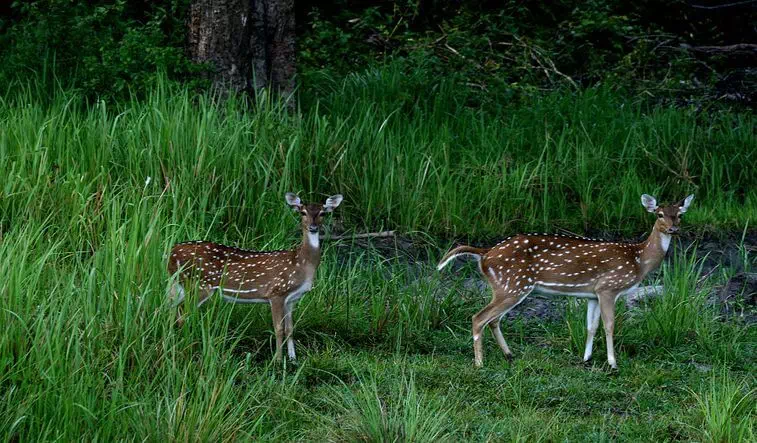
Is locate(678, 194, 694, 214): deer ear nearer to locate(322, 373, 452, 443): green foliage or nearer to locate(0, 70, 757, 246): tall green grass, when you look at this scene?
locate(0, 70, 757, 246): tall green grass

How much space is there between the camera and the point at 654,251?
9.02 m

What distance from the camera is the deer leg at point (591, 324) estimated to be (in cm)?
861

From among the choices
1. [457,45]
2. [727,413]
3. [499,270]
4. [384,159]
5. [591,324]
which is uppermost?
[727,413]

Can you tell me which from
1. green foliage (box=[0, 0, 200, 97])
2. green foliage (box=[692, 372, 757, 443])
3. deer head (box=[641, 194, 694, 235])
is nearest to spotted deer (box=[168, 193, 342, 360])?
deer head (box=[641, 194, 694, 235])

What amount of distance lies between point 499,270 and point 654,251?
1096mm

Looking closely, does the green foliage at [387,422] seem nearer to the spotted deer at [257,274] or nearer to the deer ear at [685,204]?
the spotted deer at [257,274]

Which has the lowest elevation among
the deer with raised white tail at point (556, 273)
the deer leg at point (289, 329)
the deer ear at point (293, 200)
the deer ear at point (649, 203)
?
the deer leg at point (289, 329)

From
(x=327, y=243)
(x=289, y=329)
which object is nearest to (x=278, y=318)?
(x=289, y=329)

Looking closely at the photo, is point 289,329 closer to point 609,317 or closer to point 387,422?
point 387,422

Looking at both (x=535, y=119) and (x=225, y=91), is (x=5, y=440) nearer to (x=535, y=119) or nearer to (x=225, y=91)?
(x=225, y=91)

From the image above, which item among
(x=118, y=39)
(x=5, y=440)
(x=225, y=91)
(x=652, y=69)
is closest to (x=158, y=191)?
(x=225, y=91)

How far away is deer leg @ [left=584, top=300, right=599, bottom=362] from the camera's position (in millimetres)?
8609

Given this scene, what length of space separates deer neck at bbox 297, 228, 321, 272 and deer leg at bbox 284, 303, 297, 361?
10.7 inches

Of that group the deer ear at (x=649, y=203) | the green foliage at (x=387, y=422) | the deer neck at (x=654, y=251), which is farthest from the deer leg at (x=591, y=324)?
the green foliage at (x=387, y=422)
